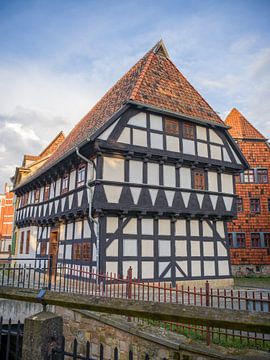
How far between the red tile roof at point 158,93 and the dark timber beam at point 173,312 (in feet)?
37.7

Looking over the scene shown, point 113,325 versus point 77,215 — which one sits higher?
point 77,215

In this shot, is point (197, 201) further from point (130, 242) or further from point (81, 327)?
point (81, 327)

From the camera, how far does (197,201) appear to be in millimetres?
14898

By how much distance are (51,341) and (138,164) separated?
1113 cm

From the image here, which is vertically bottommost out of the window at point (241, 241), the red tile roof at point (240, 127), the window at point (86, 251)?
the window at point (86, 251)

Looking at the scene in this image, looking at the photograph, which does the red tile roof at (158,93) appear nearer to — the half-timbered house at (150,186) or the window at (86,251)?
the half-timbered house at (150,186)

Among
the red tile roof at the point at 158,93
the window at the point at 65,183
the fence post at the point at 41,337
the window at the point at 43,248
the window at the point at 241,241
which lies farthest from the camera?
the window at the point at 241,241

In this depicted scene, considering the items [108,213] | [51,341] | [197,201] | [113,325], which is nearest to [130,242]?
[108,213]

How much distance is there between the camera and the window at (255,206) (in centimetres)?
2336

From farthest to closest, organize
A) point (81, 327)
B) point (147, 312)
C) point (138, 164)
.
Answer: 1. point (138, 164)
2. point (81, 327)
3. point (147, 312)

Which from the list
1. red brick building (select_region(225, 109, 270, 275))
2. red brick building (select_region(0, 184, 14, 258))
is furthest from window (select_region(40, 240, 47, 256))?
red brick building (select_region(0, 184, 14, 258))

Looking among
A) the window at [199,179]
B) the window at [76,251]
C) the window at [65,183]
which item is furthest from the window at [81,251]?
the window at [199,179]

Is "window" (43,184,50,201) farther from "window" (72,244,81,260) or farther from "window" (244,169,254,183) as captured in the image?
"window" (244,169,254,183)

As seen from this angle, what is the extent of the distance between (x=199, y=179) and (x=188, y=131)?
2403mm
